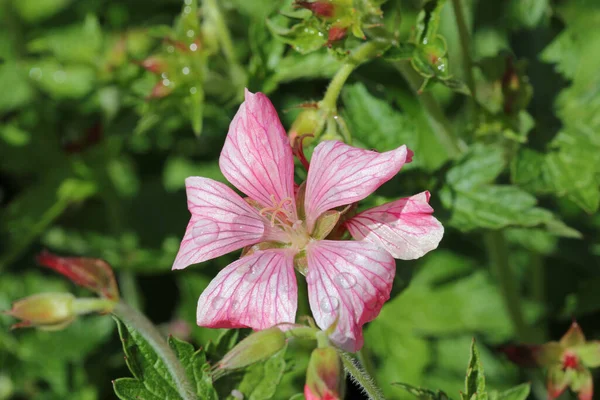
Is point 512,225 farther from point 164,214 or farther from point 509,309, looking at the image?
point 164,214

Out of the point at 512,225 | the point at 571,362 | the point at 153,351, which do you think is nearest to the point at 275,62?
the point at 512,225

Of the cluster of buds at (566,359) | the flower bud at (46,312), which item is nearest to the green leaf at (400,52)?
the cluster of buds at (566,359)

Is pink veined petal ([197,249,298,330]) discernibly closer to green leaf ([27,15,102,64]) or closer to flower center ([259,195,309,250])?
flower center ([259,195,309,250])

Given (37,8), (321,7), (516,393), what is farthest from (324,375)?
(37,8)

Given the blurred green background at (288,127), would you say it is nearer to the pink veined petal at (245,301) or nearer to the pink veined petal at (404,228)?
the pink veined petal at (404,228)

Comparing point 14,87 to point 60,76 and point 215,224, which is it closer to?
point 60,76

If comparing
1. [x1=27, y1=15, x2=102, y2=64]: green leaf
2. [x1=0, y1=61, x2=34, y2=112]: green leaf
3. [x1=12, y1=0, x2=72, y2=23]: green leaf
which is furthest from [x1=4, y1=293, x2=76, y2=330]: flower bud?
[x1=12, y1=0, x2=72, y2=23]: green leaf
